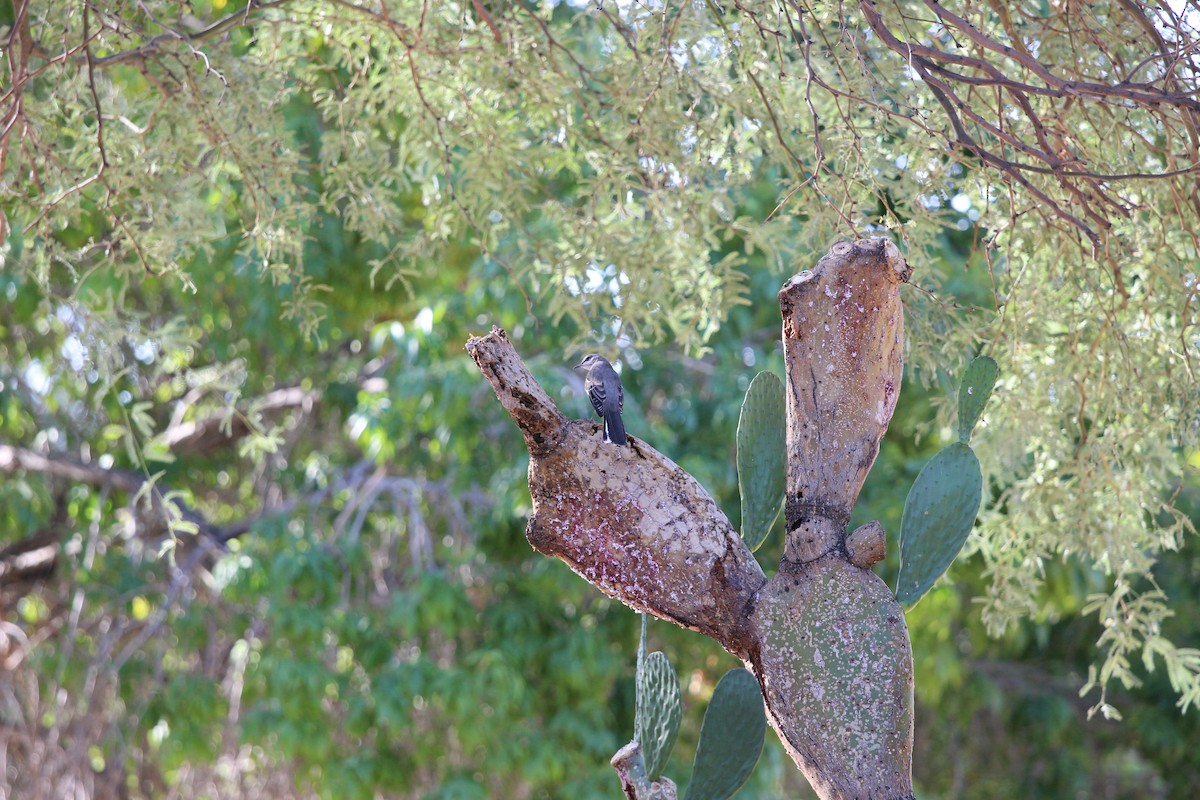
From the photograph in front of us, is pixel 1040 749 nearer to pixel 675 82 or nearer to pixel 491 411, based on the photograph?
pixel 491 411

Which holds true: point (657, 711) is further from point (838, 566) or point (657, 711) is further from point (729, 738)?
point (838, 566)

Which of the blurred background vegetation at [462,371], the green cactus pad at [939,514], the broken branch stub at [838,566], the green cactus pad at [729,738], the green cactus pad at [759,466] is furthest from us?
the blurred background vegetation at [462,371]

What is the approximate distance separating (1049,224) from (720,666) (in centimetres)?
347

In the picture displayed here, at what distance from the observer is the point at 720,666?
20.4 feet

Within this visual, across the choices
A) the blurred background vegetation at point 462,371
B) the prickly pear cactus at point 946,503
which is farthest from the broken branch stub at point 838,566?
the blurred background vegetation at point 462,371

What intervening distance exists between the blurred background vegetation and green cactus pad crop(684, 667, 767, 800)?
1.13 meters

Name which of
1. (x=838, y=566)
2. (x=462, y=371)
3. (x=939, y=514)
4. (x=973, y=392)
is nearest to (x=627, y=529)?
(x=838, y=566)

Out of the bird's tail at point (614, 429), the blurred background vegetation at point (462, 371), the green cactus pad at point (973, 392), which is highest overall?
the green cactus pad at point (973, 392)

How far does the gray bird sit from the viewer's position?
2.54m

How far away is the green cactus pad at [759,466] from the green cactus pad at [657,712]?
1.02ft

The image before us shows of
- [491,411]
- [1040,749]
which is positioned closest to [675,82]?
[491,411]

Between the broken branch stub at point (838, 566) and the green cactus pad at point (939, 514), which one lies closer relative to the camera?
the broken branch stub at point (838, 566)

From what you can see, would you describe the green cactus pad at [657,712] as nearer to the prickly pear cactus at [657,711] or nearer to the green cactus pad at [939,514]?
the prickly pear cactus at [657,711]

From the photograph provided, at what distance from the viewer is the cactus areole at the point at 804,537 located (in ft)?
7.55
